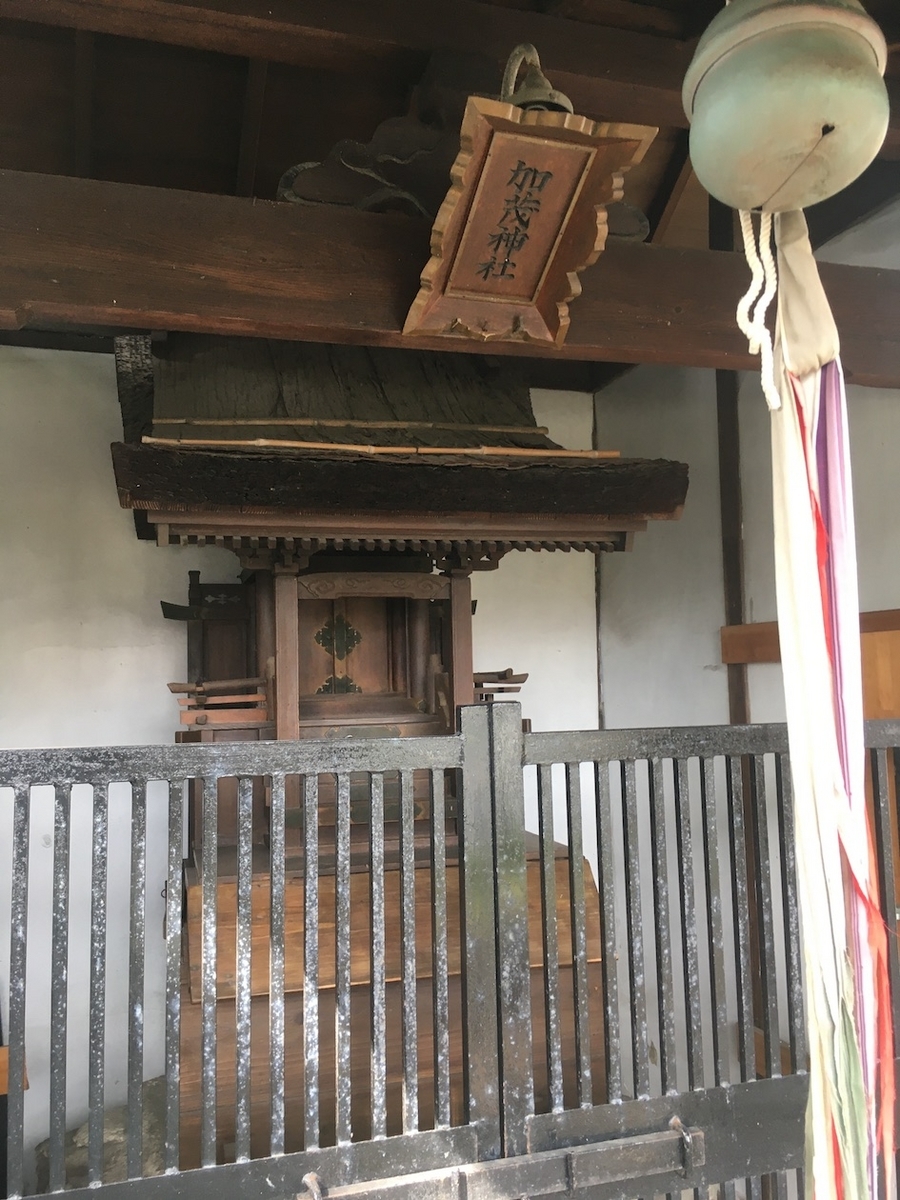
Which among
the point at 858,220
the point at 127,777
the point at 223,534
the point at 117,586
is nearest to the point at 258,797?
the point at 223,534

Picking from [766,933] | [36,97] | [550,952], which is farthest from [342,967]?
[36,97]

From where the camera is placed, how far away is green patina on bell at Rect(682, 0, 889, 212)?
2.69ft

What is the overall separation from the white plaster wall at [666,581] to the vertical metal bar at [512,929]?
8.40ft

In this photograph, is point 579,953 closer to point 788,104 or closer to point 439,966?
point 439,966

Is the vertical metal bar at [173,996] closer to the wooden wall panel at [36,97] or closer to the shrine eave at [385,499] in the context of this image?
the shrine eave at [385,499]

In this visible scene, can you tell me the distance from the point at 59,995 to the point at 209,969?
7.7 inches

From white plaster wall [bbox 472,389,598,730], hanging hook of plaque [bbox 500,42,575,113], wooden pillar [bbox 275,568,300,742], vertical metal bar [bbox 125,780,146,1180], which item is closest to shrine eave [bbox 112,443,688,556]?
wooden pillar [bbox 275,568,300,742]

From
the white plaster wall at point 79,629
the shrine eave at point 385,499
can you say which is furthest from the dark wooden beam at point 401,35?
the white plaster wall at point 79,629

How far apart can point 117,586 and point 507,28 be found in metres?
2.87

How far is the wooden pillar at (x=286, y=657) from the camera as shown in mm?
2803

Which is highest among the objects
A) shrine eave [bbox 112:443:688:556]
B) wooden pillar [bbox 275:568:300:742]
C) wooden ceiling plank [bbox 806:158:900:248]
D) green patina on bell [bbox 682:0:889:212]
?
wooden ceiling plank [bbox 806:158:900:248]

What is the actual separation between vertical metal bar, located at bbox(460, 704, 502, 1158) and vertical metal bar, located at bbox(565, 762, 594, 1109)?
0.43 ft

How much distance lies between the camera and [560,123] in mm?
1592

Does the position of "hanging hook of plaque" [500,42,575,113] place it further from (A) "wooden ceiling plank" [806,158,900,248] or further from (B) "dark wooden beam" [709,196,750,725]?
(B) "dark wooden beam" [709,196,750,725]
